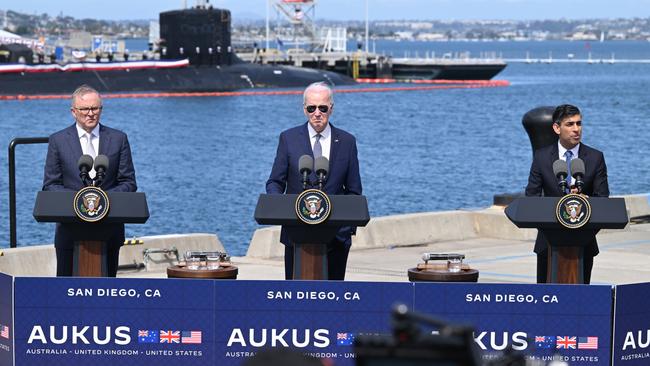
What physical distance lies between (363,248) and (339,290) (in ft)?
22.7

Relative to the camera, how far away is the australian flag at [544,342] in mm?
8297

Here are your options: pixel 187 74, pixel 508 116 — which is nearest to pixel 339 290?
pixel 508 116

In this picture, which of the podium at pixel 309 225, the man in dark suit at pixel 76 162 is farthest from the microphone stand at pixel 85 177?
the podium at pixel 309 225

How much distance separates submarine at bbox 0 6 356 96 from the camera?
8344cm

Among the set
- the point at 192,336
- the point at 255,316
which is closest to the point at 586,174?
Result: the point at 255,316

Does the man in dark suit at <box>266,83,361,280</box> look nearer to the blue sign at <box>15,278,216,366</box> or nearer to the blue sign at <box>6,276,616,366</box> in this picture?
the blue sign at <box>6,276,616,366</box>

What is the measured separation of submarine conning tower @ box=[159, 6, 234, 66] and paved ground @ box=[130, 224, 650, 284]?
7130 centimetres

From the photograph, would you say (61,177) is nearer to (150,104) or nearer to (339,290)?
(339,290)

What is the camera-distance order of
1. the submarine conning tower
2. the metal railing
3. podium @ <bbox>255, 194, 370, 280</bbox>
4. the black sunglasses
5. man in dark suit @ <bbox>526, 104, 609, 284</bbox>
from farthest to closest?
the submarine conning tower, the metal railing, man in dark suit @ <bbox>526, 104, 609, 284</bbox>, the black sunglasses, podium @ <bbox>255, 194, 370, 280</bbox>

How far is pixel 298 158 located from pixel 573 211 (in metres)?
1.71

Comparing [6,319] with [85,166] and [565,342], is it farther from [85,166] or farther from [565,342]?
[565,342]

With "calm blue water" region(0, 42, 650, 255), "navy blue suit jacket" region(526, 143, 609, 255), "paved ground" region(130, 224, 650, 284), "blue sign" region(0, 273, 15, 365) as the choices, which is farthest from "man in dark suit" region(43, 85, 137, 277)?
"calm blue water" region(0, 42, 650, 255)

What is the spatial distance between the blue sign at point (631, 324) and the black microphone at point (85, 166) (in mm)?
3186

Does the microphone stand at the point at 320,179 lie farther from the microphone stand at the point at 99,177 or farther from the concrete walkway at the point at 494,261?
the concrete walkway at the point at 494,261
